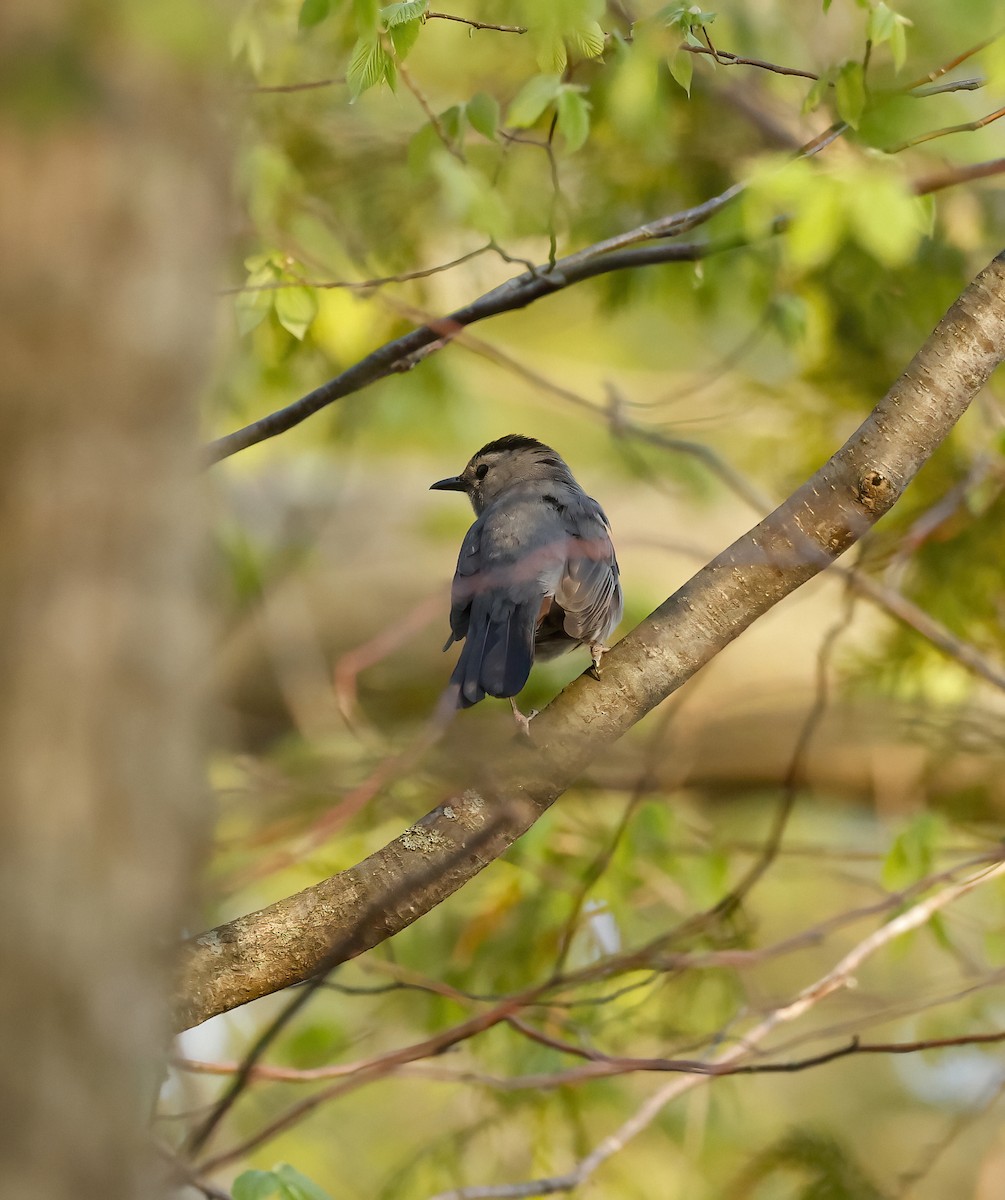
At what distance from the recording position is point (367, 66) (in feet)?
8.67

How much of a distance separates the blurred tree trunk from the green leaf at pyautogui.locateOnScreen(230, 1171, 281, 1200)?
110cm

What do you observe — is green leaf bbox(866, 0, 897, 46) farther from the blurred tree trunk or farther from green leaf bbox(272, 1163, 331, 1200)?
green leaf bbox(272, 1163, 331, 1200)

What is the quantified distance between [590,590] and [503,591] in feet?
0.90

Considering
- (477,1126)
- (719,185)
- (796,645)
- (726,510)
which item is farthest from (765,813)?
(719,185)

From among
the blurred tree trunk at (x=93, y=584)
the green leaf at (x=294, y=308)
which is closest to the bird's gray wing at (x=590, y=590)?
the green leaf at (x=294, y=308)

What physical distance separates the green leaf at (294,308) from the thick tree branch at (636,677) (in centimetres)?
131

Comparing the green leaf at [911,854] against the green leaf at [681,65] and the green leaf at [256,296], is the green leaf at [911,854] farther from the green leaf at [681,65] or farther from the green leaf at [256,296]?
the green leaf at [256,296]

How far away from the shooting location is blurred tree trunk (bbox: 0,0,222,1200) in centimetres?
113

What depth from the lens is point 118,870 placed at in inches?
46.8

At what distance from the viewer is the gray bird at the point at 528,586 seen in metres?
3.29

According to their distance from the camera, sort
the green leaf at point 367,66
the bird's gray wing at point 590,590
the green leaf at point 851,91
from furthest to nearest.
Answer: the bird's gray wing at point 590,590 → the green leaf at point 367,66 → the green leaf at point 851,91

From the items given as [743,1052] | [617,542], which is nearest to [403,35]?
[617,542]

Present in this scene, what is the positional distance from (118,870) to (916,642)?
422 centimetres

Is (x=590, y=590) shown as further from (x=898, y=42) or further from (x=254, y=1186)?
(x=254, y=1186)
